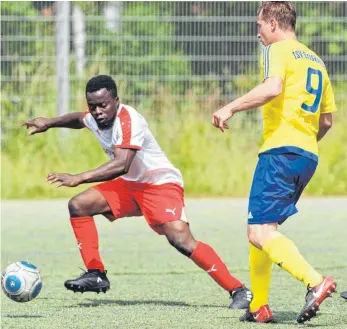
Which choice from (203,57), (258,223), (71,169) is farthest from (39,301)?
(203,57)

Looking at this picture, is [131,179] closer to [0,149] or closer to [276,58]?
[276,58]

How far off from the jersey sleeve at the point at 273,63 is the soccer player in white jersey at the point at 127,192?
124 centimetres

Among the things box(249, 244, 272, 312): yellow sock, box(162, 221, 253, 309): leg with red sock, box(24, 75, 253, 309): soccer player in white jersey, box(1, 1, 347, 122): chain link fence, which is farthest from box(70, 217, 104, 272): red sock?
box(1, 1, 347, 122): chain link fence

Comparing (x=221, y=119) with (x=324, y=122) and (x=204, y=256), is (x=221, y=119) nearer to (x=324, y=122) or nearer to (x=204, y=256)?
(x=324, y=122)

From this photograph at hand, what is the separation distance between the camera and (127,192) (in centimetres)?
761

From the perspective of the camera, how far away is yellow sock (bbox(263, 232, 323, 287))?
5.97 m

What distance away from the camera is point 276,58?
619cm

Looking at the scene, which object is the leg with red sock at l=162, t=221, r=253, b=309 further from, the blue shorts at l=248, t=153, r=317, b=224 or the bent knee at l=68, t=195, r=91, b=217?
the blue shorts at l=248, t=153, r=317, b=224

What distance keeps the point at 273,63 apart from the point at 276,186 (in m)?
0.65

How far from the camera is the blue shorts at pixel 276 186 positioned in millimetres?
6199

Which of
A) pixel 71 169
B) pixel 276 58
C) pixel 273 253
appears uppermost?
pixel 276 58

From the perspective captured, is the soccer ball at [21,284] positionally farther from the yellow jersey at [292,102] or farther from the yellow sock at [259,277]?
the yellow jersey at [292,102]

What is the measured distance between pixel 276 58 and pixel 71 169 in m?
10.1

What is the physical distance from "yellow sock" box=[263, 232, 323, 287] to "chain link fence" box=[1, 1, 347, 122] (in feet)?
34.3
